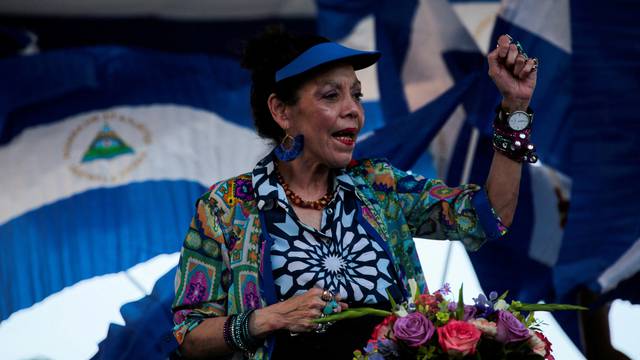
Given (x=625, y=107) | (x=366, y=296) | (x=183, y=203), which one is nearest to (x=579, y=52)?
(x=625, y=107)

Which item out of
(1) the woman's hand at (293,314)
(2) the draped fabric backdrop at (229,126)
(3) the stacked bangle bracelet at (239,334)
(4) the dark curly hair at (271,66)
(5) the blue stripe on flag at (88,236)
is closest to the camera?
(1) the woman's hand at (293,314)

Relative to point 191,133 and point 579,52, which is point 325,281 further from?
point 191,133

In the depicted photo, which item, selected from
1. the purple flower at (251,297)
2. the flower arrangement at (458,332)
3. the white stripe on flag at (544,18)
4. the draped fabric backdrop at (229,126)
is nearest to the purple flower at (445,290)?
the flower arrangement at (458,332)

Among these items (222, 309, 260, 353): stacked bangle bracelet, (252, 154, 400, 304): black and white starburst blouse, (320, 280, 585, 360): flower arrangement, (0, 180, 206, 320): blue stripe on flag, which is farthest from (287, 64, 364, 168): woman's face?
(0, 180, 206, 320): blue stripe on flag

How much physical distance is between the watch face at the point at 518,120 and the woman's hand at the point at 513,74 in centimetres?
1

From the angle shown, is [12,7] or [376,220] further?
[12,7]

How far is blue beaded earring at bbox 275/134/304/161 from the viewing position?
218cm

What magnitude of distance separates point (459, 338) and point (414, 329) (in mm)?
82

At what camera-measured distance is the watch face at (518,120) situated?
1921 mm

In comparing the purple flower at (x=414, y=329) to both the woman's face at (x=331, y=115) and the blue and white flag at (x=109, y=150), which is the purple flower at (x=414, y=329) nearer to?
the woman's face at (x=331, y=115)

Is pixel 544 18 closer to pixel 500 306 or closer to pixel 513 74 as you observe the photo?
pixel 513 74

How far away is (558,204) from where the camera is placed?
357cm

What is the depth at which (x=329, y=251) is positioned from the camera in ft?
6.73

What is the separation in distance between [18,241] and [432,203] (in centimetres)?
269
